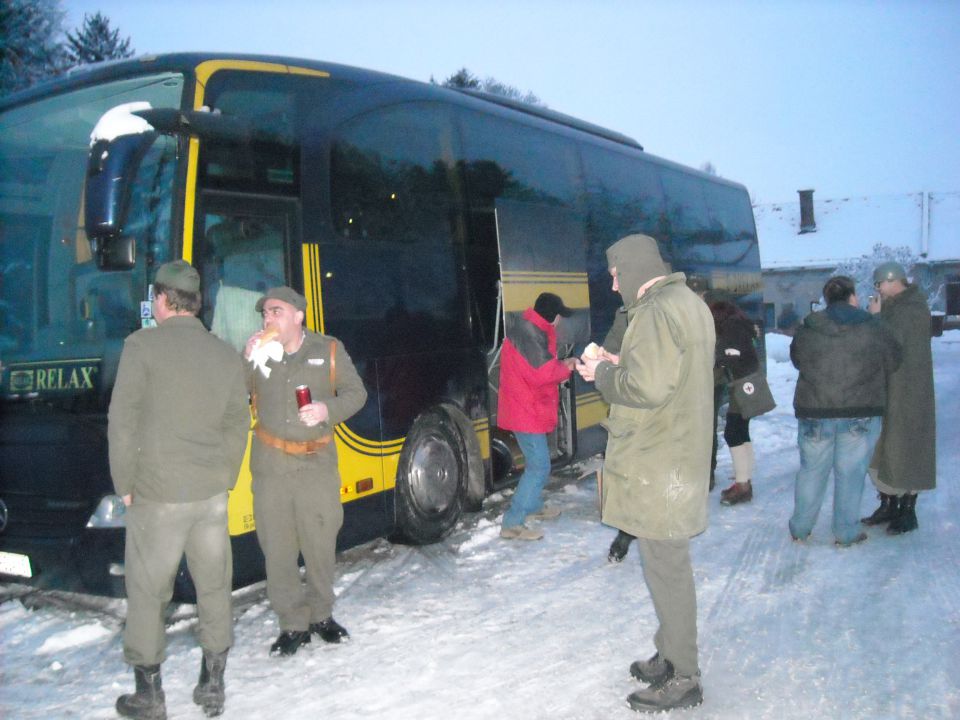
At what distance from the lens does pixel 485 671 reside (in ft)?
14.0

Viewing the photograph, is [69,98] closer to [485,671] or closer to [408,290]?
[408,290]

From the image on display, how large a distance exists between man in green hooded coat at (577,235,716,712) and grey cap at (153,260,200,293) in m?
1.85

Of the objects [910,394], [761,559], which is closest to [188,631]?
[761,559]

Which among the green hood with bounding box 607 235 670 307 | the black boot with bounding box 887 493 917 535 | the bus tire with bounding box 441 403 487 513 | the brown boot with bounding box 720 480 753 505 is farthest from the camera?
the brown boot with bounding box 720 480 753 505

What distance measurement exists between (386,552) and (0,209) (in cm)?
349

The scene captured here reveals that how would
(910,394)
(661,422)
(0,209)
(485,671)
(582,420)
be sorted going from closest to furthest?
(661,422) < (485,671) < (0,209) < (910,394) < (582,420)

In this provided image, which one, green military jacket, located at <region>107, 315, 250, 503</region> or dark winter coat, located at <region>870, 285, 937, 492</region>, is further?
dark winter coat, located at <region>870, 285, 937, 492</region>

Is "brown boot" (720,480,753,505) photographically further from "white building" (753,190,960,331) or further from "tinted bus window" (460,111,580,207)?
"white building" (753,190,960,331)

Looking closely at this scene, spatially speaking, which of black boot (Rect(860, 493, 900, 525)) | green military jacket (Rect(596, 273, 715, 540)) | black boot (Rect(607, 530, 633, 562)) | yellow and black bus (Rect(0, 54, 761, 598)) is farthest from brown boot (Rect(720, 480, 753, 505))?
green military jacket (Rect(596, 273, 715, 540))

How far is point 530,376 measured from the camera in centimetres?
638

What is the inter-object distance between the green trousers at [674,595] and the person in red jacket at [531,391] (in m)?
2.53

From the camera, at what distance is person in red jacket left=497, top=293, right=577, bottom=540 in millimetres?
6355

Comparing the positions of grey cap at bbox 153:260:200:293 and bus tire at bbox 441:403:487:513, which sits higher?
grey cap at bbox 153:260:200:293

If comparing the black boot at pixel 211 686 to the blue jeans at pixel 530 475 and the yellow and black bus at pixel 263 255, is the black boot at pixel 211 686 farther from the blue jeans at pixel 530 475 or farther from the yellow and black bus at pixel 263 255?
the blue jeans at pixel 530 475
